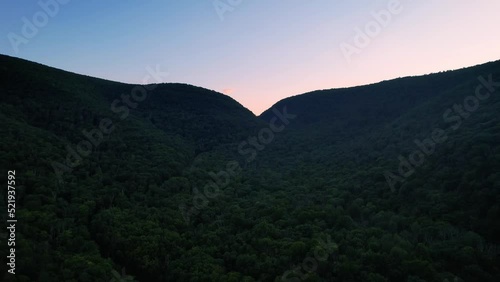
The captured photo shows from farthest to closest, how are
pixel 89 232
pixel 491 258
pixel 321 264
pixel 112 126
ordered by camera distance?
pixel 112 126, pixel 89 232, pixel 321 264, pixel 491 258

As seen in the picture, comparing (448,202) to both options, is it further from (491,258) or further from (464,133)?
(464,133)

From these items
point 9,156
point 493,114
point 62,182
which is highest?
point 493,114

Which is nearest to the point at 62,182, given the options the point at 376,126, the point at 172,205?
the point at 172,205

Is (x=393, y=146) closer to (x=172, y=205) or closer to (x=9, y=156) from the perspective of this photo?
(x=172, y=205)

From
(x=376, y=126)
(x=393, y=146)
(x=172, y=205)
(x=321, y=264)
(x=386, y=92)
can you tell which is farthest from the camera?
(x=386, y=92)

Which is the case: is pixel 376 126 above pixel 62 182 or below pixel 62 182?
above

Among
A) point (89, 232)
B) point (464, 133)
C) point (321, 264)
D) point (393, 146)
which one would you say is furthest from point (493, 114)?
point (89, 232)

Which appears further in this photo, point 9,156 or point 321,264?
point 9,156
